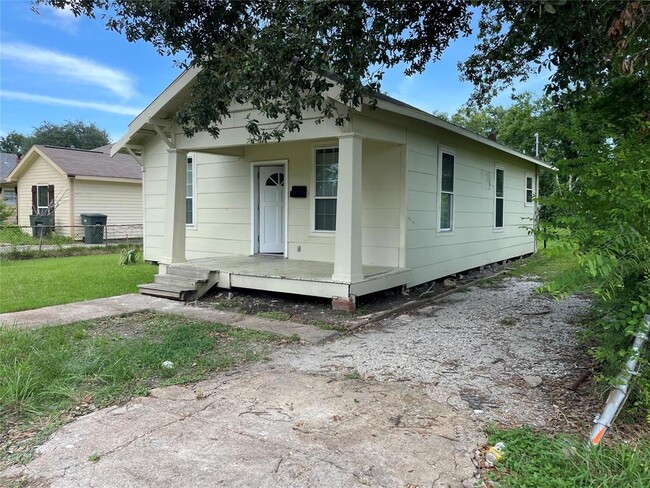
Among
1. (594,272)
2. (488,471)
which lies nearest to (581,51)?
A: (594,272)

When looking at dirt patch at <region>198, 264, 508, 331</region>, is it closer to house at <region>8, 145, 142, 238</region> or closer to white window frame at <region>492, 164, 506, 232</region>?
white window frame at <region>492, 164, 506, 232</region>

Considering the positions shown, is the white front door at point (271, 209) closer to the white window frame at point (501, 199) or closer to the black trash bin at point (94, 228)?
the white window frame at point (501, 199)

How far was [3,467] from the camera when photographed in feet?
8.98

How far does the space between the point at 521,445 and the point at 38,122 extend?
5403cm

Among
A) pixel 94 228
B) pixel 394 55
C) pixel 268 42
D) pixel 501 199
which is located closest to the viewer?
pixel 268 42

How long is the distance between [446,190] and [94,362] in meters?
7.27

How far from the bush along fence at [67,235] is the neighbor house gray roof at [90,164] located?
89.2 inches

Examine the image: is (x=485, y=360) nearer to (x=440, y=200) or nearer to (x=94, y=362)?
(x=94, y=362)

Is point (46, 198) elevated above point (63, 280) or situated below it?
Answer: above

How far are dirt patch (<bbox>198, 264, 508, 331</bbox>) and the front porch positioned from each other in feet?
0.85

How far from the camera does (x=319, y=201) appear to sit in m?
8.90

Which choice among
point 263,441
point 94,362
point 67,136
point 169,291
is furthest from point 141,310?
point 67,136

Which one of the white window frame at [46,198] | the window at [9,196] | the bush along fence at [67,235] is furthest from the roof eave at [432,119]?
the window at [9,196]

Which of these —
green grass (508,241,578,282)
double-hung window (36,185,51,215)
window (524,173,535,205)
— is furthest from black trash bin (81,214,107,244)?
window (524,173,535,205)
